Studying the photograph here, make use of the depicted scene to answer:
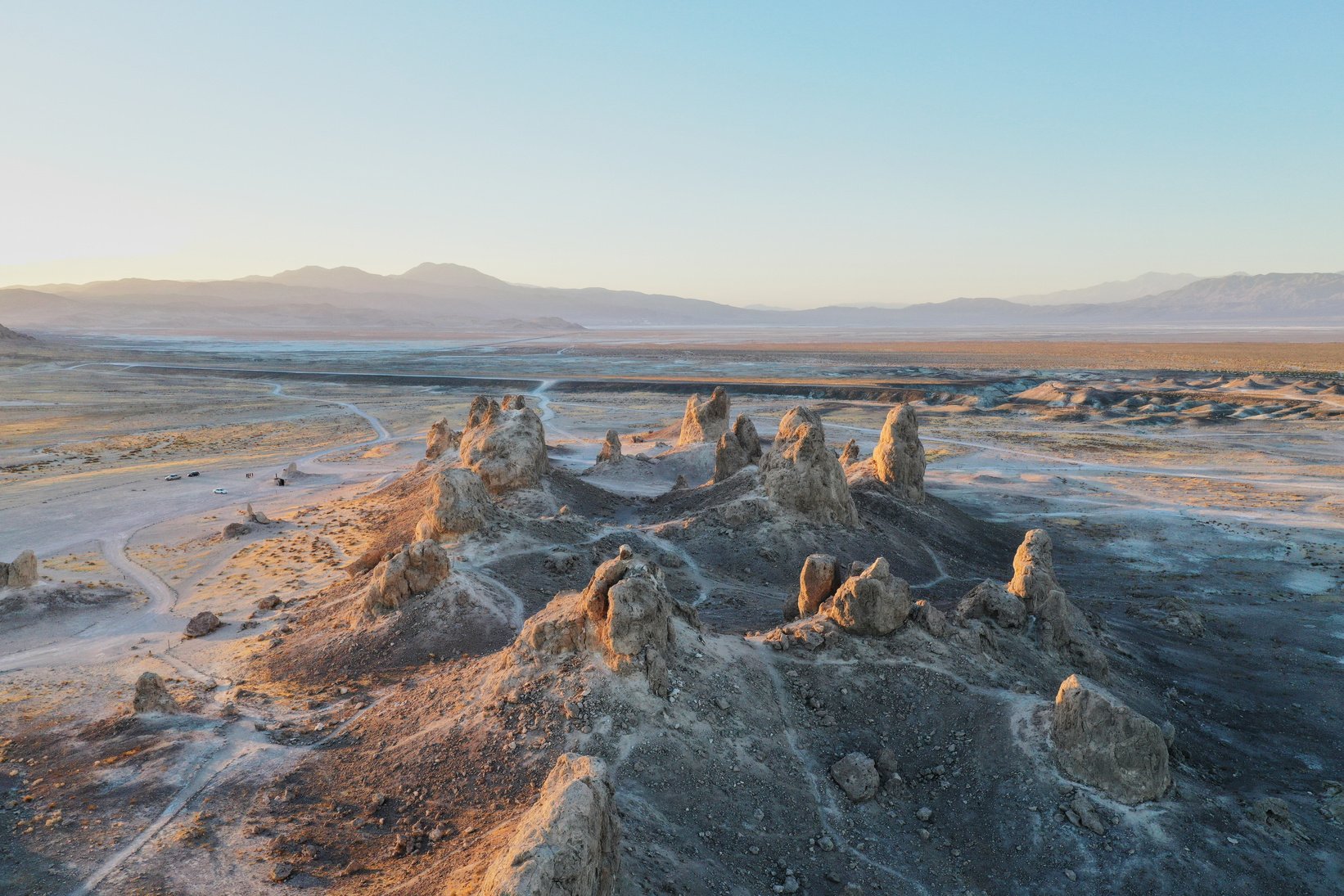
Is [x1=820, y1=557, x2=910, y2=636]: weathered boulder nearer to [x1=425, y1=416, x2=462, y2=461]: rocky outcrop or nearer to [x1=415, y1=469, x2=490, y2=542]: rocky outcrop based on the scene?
[x1=415, y1=469, x2=490, y2=542]: rocky outcrop

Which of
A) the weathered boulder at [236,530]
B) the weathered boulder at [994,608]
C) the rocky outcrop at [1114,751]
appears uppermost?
the weathered boulder at [994,608]

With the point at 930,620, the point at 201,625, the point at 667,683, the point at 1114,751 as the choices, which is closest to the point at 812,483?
the point at 930,620

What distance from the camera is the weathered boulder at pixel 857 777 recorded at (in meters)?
13.9

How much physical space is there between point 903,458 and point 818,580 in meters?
14.8

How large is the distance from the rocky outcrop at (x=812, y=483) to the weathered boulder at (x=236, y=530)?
21.6m

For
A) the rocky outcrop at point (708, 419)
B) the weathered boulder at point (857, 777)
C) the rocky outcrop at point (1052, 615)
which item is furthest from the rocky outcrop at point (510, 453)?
the weathered boulder at point (857, 777)

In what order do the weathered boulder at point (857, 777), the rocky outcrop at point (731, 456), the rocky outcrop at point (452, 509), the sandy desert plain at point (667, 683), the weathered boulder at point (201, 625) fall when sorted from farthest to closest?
the rocky outcrop at point (731, 456), the rocky outcrop at point (452, 509), the weathered boulder at point (201, 625), the weathered boulder at point (857, 777), the sandy desert plain at point (667, 683)

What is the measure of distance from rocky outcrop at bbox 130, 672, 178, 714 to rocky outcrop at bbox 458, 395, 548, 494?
15.9 m

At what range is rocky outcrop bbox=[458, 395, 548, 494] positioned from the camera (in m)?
32.0

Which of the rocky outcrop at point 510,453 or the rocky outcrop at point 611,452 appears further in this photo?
the rocky outcrop at point 611,452

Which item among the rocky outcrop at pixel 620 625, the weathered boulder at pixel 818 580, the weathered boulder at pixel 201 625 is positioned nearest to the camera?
the rocky outcrop at pixel 620 625

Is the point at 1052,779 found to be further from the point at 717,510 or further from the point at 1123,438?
the point at 1123,438

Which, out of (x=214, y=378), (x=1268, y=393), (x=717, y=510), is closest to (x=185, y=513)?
(x=717, y=510)

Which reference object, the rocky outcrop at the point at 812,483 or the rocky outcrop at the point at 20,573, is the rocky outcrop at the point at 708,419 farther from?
the rocky outcrop at the point at 20,573
